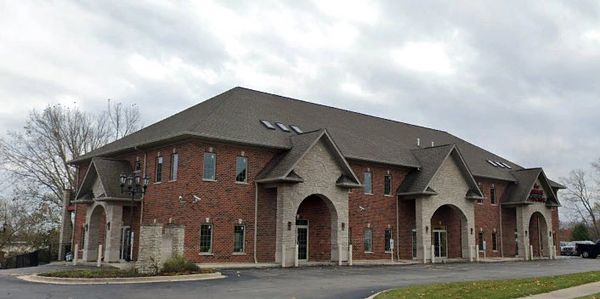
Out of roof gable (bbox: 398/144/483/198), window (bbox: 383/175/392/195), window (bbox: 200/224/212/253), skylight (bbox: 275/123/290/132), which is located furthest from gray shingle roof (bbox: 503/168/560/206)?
window (bbox: 200/224/212/253)

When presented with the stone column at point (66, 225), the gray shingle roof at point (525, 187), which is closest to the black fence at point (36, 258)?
the stone column at point (66, 225)

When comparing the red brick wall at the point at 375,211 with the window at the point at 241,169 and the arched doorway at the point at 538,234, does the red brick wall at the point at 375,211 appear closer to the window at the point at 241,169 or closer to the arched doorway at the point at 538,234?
the window at the point at 241,169

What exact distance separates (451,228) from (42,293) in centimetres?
3039

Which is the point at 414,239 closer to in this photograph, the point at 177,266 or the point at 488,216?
the point at 488,216

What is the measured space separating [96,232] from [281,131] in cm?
1236

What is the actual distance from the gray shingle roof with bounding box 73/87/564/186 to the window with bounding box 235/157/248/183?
3.75ft

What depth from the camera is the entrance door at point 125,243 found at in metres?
31.7

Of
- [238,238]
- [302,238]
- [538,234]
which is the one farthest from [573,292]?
[538,234]

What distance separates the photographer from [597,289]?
49.5 ft

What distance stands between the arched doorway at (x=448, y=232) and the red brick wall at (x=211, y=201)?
1494 centimetres

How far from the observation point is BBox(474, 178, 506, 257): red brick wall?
4228 centimetres

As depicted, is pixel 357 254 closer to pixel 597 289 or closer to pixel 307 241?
pixel 307 241

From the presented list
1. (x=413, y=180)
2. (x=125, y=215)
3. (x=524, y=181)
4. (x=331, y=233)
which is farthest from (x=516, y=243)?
(x=125, y=215)

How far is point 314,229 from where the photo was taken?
3297 centimetres
